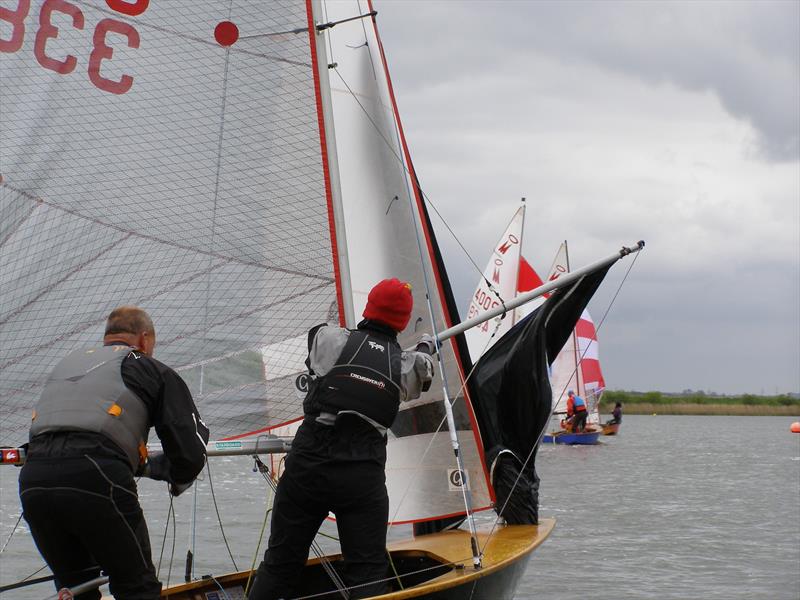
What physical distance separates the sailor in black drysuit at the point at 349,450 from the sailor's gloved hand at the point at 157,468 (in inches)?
21.2

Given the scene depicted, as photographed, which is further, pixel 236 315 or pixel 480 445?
pixel 480 445

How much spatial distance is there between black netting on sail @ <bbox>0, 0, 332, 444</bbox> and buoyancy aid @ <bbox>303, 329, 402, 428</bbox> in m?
1.11

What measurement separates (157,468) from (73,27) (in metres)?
2.23

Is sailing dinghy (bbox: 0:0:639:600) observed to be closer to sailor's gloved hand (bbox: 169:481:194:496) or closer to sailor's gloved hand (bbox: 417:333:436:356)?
sailor's gloved hand (bbox: 417:333:436:356)

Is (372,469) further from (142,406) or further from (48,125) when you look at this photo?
(48,125)

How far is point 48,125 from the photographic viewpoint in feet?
16.0

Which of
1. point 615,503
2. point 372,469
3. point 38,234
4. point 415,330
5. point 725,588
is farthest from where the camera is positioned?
point 615,503

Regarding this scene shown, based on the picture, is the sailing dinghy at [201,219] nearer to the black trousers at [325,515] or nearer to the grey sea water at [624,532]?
the black trousers at [325,515]

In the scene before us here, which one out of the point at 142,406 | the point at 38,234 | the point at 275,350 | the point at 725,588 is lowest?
the point at 725,588

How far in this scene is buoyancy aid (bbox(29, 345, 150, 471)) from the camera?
128 inches

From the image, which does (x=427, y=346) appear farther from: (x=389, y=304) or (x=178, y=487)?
(x=178, y=487)

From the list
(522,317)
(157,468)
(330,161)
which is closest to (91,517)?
(157,468)

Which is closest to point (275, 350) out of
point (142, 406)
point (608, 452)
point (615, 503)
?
point (142, 406)

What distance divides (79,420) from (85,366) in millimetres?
198
